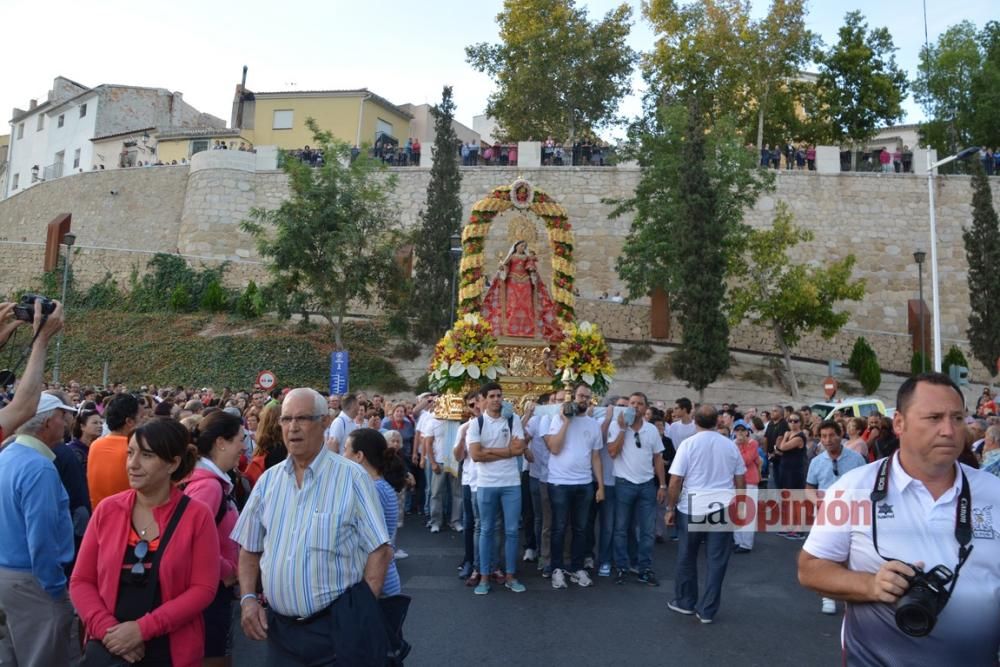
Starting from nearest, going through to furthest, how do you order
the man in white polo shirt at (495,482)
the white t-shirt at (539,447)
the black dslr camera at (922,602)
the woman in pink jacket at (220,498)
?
the black dslr camera at (922,602) < the woman in pink jacket at (220,498) < the man in white polo shirt at (495,482) < the white t-shirt at (539,447)

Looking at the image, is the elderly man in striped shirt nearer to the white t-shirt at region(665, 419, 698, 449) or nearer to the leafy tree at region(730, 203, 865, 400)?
the white t-shirt at region(665, 419, 698, 449)

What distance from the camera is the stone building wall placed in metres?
32.2

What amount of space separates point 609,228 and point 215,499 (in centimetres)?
3205

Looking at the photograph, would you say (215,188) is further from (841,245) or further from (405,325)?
(841,245)

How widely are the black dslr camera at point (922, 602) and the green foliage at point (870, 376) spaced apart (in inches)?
→ 1061

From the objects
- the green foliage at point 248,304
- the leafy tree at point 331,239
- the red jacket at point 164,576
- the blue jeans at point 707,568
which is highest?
the leafy tree at point 331,239

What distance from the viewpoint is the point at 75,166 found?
4881cm

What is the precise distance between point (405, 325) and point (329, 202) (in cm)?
495

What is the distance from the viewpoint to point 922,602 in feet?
7.72

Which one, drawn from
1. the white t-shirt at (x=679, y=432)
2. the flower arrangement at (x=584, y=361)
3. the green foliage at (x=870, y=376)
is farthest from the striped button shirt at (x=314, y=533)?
the green foliage at (x=870, y=376)

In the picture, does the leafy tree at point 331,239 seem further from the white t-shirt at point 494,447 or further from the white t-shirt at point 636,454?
the white t-shirt at point 494,447

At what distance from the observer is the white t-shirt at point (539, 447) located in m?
8.38

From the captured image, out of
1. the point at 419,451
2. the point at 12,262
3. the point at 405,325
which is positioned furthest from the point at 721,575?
the point at 12,262

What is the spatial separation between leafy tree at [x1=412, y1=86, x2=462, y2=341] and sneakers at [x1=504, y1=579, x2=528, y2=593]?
20020 mm
